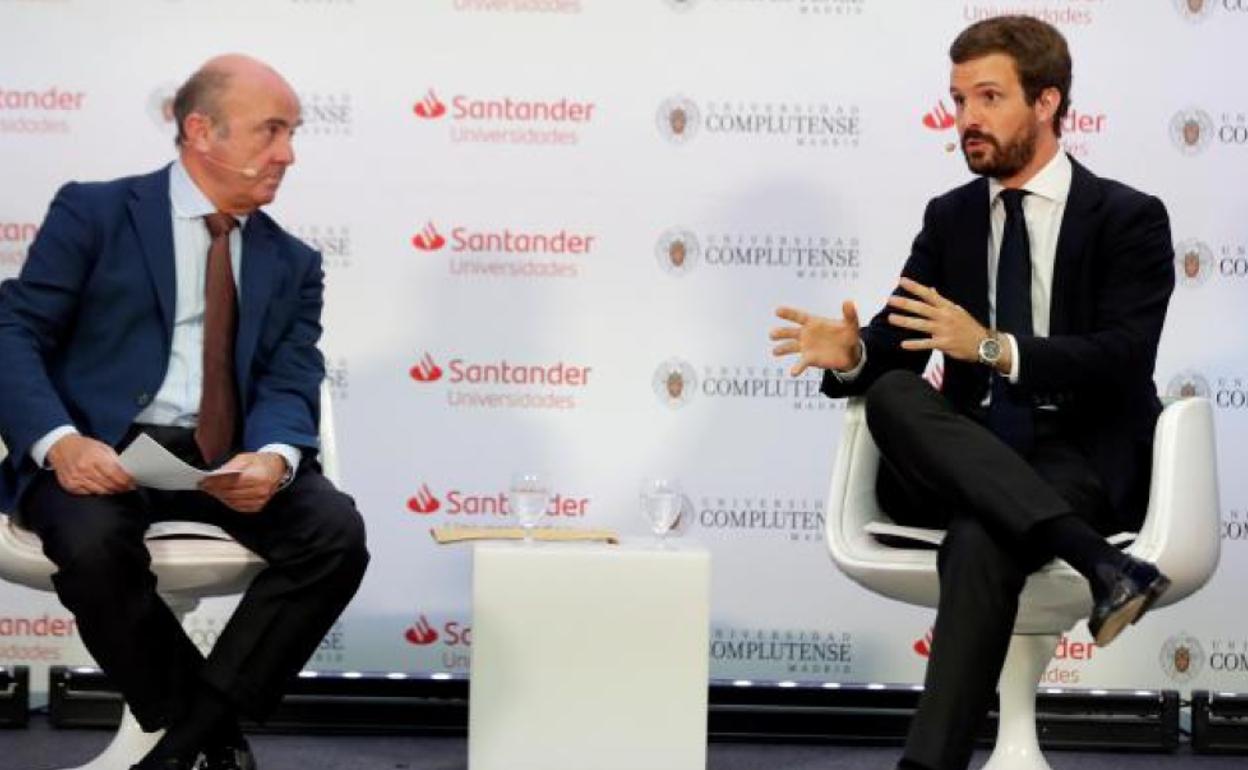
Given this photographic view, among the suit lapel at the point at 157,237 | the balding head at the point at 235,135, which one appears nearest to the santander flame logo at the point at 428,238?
the balding head at the point at 235,135

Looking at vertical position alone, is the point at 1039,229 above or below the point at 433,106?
below

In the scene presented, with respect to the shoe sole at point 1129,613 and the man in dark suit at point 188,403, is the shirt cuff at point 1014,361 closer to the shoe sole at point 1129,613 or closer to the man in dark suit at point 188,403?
the shoe sole at point 1129,613

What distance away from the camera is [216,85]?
4.08 meters

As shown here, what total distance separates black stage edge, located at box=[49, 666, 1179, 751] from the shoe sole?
1445 millimetres

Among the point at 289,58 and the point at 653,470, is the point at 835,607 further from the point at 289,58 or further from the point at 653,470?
the point at 289,58

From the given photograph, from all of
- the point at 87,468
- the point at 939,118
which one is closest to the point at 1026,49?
the point at 939,118

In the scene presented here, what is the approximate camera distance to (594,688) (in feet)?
13.4

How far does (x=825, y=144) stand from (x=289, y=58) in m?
1.41

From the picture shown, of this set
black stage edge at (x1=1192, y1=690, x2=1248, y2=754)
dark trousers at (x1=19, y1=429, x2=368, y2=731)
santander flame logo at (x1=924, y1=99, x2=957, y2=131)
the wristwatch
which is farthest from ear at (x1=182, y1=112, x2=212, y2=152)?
black stage edge at (x1=1192, y1=690, x2=1248, y2=754)

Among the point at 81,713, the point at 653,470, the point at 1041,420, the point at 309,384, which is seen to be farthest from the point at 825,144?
the point at 81,713

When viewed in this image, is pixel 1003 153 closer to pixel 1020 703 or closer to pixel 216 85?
pixel 1020 703

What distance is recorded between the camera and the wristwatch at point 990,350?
3.80 metres

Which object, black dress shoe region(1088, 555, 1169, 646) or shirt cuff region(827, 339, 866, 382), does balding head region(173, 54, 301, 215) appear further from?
black dress shoe region(1088, 555, 1169, 646)

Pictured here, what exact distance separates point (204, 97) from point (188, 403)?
2.10ft
